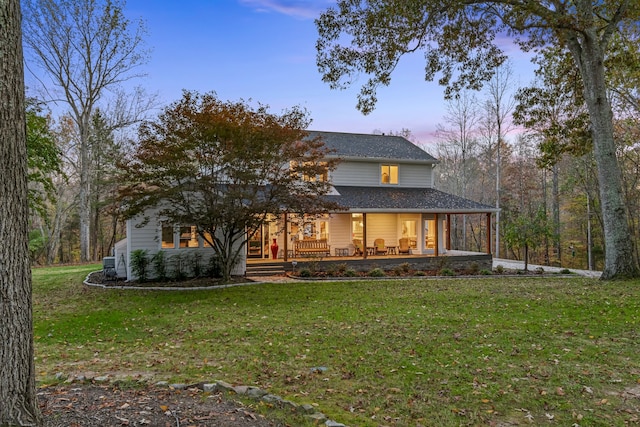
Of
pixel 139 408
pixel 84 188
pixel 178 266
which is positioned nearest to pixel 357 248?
pixel 178 266

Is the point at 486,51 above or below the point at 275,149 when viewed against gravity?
above

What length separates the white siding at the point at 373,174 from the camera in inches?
840

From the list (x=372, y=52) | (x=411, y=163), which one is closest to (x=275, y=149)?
(x=372, y=52)

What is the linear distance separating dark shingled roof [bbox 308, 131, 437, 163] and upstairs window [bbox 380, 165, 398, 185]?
2.16 feet

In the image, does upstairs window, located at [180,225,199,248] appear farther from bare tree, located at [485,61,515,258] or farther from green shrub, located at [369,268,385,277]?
bare tree, located at [485,61,515,258]

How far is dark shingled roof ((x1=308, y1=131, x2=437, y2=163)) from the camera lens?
70.5 feet

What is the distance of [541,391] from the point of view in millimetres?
4367

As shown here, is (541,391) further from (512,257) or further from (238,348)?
(512,257)

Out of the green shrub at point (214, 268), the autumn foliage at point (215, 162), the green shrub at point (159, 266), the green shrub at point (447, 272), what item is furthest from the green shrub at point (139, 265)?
the green shrub at point (447, 272)

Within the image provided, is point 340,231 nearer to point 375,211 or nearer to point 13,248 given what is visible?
point 375,211

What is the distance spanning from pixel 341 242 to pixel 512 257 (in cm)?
1863

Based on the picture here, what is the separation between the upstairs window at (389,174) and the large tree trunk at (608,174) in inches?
414

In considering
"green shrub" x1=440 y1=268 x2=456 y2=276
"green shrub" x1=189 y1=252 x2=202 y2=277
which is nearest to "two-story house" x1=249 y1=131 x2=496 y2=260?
"green shrub" x1=440 y1=268 x2=456 y2=276

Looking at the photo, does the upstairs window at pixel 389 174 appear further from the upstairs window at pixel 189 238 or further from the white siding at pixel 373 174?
the upstairs window at pixel 189 238
